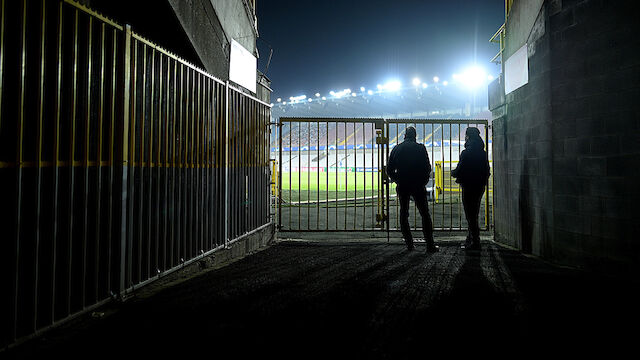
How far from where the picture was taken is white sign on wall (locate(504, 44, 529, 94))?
5363mm

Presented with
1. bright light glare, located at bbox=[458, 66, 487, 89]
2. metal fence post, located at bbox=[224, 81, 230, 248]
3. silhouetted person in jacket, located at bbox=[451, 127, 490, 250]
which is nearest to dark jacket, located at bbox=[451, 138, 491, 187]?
silhouetted person in jacket, located at bbox=[451, 127, 490, 250]

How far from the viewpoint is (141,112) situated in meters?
3.47

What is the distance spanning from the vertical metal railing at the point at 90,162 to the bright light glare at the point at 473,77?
58426 millimetres

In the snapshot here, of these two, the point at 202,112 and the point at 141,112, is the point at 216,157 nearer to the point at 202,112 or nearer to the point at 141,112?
the point at 202,112

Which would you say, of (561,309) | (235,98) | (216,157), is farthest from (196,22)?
(561,309)

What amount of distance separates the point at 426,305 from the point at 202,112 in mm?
3336

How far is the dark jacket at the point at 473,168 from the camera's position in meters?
5.71

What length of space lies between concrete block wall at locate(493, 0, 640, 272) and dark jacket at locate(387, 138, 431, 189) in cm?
145

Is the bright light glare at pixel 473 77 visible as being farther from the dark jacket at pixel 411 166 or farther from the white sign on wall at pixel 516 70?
the dark jacket at pixel 411 166

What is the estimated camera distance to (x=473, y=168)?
5707mm

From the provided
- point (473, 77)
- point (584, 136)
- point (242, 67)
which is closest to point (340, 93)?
point (473, 77)

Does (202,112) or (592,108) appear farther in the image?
(202,112)


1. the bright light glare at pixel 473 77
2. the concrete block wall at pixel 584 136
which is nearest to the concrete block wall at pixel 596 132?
the concrete block wall at pixel 584 136

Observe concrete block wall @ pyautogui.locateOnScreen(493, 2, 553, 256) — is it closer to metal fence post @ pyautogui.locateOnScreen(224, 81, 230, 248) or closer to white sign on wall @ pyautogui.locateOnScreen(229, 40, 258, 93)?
metal fence post @ pyautogui.locateOnScreen(224, 81, 230, 248)
